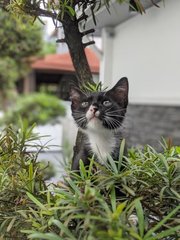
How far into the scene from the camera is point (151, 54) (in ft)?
11.0

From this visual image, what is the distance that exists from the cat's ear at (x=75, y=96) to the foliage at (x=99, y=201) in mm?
324

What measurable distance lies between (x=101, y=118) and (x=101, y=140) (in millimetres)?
123

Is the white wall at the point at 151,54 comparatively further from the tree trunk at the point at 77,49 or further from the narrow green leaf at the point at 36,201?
the narrow green leaf at the point at 36,201

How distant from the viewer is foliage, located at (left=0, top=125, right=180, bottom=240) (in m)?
1.02

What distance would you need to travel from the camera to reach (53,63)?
6840mm

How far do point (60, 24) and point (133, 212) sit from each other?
1.09m

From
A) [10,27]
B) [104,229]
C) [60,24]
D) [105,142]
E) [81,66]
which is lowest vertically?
[104,229]

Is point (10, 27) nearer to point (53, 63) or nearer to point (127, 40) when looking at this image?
point (127, 40)

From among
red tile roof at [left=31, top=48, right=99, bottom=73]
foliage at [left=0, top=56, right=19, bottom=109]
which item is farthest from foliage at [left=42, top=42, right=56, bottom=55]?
foliage at [left=0, top=56, right=19, bottom=109]

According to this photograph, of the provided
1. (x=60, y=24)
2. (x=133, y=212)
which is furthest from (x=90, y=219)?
(x=60, y=24)

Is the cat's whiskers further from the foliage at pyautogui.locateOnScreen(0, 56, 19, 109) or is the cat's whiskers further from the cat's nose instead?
the foliage at pyautogui.locateOnScreen(0, 56, 19, 109)

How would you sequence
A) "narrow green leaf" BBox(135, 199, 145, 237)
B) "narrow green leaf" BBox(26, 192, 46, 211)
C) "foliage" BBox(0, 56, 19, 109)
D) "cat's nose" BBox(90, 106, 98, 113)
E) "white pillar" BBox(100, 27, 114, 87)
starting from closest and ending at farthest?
"narrow green leaf" BBox(135, 199, 145, 237)
"narrow green leaf" BBox(26, 192, 46, 211)
"cat's nose" BBox(90, 106, 98, 113)
"white pillar" BBox(100, 27, 114, 87)
"foliage" BBox(0, 56, 19, 109)

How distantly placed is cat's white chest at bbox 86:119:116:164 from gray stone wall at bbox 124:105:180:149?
2.25 m

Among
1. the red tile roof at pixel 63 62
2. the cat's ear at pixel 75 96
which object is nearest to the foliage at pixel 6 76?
the red tile roof at pixel 63 62
